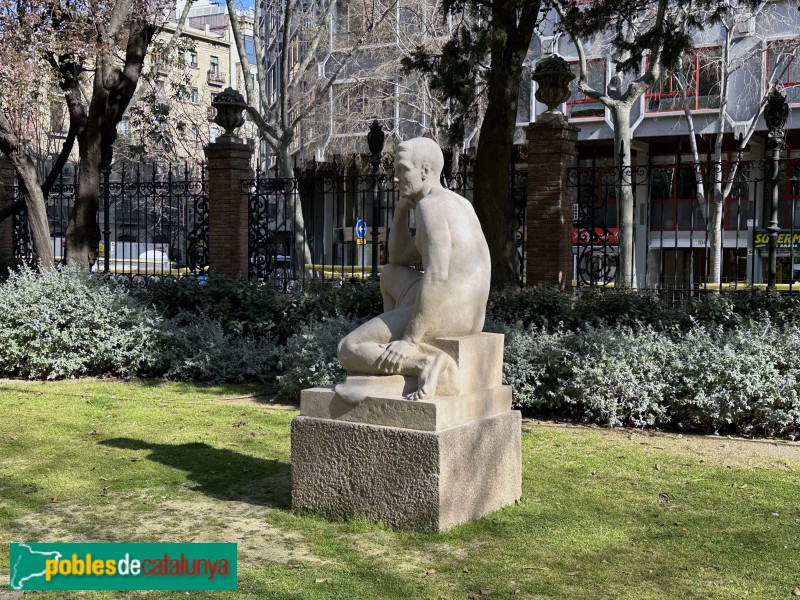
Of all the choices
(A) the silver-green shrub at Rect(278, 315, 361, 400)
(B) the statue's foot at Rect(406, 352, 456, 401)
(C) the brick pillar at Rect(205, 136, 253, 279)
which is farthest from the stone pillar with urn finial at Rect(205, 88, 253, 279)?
(B) the statue's foot at Rect(406, 352, 456, 401)

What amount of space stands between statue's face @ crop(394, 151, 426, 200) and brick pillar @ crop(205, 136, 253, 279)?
32.4 ft

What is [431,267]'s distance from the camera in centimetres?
507

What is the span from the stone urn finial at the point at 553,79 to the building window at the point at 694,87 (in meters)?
15.4

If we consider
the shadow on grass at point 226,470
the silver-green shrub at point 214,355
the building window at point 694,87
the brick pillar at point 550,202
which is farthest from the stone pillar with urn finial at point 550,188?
the building window at point 694,87

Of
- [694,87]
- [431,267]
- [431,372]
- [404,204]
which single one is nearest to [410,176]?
[404,204]

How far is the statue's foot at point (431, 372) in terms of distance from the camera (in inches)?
197

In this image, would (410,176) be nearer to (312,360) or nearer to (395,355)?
(395,355)

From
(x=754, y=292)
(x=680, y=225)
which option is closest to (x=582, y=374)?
(x=754, y=292)

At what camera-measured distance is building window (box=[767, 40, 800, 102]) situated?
2419 cm

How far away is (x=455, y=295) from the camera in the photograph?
5.17m

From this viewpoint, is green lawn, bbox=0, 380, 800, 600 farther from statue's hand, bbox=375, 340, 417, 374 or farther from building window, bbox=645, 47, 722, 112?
building window, bbox=645, 47, 722, 112

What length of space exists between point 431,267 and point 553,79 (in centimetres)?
812

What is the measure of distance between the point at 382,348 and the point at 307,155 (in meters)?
34.6

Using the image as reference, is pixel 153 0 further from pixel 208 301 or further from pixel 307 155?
pixel 307 155
